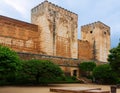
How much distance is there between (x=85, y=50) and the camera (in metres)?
38.6

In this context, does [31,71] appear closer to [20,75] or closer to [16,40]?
[20,75]

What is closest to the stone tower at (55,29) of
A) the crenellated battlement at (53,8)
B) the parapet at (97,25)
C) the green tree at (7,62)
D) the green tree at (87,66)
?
the crenellated battlement at (53,8)

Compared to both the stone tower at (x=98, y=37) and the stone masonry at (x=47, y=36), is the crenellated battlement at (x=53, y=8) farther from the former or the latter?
the stone tower at (x=98, y=37)

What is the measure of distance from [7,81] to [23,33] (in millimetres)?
8861

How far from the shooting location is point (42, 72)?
20266 mm

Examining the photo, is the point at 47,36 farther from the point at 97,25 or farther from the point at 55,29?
the point at 97,25

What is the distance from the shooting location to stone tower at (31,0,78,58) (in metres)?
30.2

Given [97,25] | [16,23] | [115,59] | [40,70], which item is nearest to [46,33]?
[16,23]

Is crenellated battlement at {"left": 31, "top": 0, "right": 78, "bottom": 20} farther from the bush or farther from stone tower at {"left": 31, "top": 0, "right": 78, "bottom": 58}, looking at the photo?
the bush

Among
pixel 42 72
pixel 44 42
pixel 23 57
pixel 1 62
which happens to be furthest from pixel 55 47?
pixel 1 62

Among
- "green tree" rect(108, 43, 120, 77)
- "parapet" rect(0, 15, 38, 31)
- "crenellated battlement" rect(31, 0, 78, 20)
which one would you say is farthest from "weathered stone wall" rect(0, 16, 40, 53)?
"green tree" rect(108, 43, 120, 77)

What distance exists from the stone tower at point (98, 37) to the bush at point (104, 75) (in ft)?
41.5

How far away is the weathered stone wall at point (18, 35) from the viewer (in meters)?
26.4

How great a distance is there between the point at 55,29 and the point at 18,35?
5.52 meters
